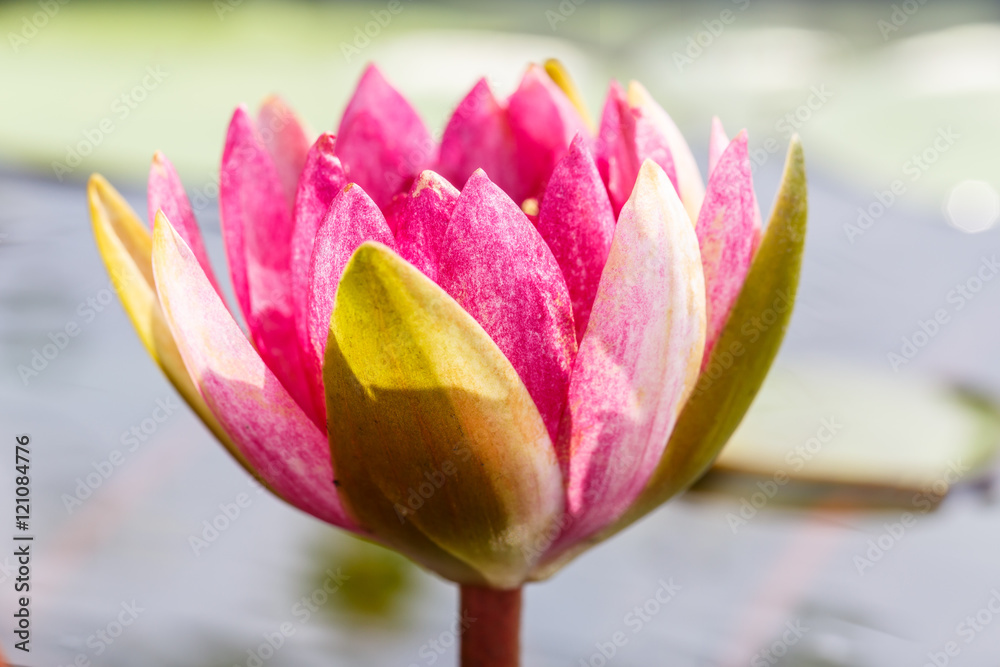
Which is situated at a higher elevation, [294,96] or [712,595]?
[294,96]

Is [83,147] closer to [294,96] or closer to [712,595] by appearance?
[294,96]

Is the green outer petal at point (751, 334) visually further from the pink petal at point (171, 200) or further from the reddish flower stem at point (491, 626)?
the pink petal at point (171, 200)

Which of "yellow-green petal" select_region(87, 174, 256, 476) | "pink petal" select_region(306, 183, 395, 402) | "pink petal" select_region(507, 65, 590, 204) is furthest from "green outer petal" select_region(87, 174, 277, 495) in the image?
"pink petal" select_region(507, 65, 590, 204)

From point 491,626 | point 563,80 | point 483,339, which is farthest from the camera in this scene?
point 563,80

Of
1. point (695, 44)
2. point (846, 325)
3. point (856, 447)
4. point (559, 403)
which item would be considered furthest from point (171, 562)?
point (695, 44)

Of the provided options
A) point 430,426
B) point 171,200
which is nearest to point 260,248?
point 171,200

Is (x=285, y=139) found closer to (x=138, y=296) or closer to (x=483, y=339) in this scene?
(x=138, y=296)
